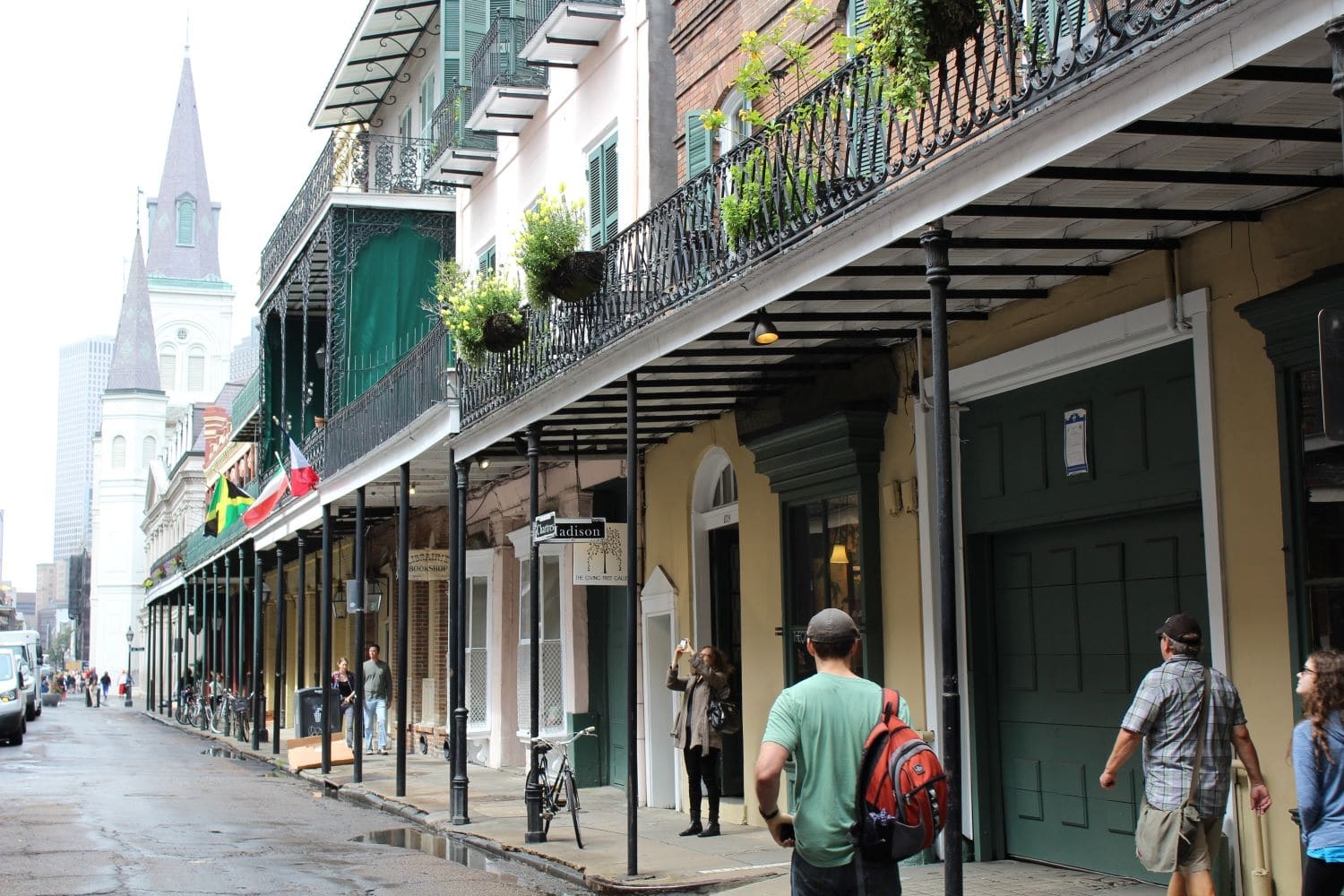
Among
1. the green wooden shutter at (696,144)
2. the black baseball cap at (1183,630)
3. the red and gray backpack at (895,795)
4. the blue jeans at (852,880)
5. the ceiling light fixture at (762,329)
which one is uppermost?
the green wooden shutter at (696,144)

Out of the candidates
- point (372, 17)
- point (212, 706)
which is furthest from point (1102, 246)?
point (212, 706)

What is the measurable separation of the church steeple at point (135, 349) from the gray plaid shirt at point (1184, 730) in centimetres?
10935

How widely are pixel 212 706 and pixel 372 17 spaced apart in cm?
1939

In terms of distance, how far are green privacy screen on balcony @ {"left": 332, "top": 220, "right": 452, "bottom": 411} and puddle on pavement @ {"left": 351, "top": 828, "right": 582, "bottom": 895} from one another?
1064cm

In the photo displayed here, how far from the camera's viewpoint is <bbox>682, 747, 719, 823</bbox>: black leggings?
13.2m

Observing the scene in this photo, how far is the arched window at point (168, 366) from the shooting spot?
116 meters

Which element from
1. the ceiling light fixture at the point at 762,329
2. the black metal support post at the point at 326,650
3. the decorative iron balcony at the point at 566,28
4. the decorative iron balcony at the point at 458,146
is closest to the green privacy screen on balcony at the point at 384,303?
the decorative iron balcony at the point at 458,146

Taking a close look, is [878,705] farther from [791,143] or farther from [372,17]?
[372,17]

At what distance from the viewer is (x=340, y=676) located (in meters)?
26.1

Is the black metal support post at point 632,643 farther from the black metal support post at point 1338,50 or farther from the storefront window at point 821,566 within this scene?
the black metal support post at point 1338,50

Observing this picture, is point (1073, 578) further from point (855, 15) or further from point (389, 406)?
point (389, 406)

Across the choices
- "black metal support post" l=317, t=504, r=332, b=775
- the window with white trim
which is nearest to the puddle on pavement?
the window with white trim

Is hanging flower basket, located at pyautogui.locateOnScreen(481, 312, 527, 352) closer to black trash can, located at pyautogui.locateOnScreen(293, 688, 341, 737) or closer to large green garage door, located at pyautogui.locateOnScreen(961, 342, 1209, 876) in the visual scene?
large green garage door, located at pyautogui.locateOnScreen(961, 342, 1209, 876)

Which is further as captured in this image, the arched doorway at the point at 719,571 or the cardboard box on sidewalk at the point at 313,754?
the cardboard box on sidewalk at the point at 313,754
